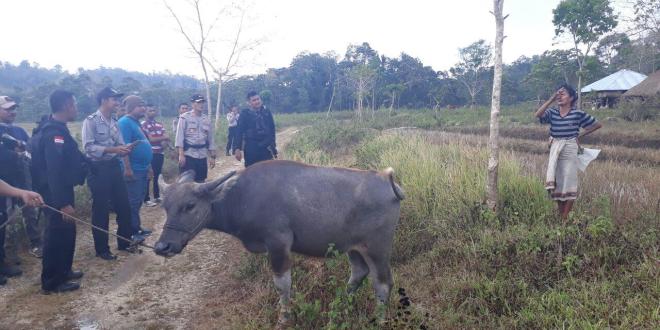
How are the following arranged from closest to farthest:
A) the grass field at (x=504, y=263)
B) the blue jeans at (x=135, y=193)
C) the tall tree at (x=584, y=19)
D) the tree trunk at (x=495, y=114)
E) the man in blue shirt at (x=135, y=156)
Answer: the grass field at (x=504, y=263) → the tree trunk at (x=495, y=114) → the man in blue shirt at (x=135, y=156) → the blue jeans at (x=135, y=193) → the tall tree at (x=584, y=19)

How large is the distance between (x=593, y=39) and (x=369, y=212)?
27719 millimetres

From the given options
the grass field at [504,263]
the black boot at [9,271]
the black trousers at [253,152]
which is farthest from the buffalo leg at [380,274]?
the black boot at [9,271]

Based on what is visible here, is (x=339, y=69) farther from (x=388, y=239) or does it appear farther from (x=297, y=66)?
(x=388, y=239)

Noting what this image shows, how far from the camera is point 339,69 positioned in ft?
157

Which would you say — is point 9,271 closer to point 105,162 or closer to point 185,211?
point 105,162

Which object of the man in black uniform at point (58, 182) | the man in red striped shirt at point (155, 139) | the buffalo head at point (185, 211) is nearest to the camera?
the buffalo head at point (185, 211)

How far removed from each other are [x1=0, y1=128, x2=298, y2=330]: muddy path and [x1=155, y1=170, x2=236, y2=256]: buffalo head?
87 centimetres

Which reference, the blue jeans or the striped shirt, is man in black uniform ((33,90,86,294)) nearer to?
the blue jeans

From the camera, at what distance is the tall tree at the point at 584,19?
2386 centimetres

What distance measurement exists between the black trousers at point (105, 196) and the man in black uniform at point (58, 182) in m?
0.50

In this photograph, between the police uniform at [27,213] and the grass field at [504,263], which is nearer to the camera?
the grass field at [504,263]

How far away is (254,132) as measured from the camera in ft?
20.9

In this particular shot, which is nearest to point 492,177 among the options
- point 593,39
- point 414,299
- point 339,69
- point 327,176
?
point 414,299

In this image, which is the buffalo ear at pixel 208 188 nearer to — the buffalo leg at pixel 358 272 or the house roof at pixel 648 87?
the buffalo leg at pixel 358 272
